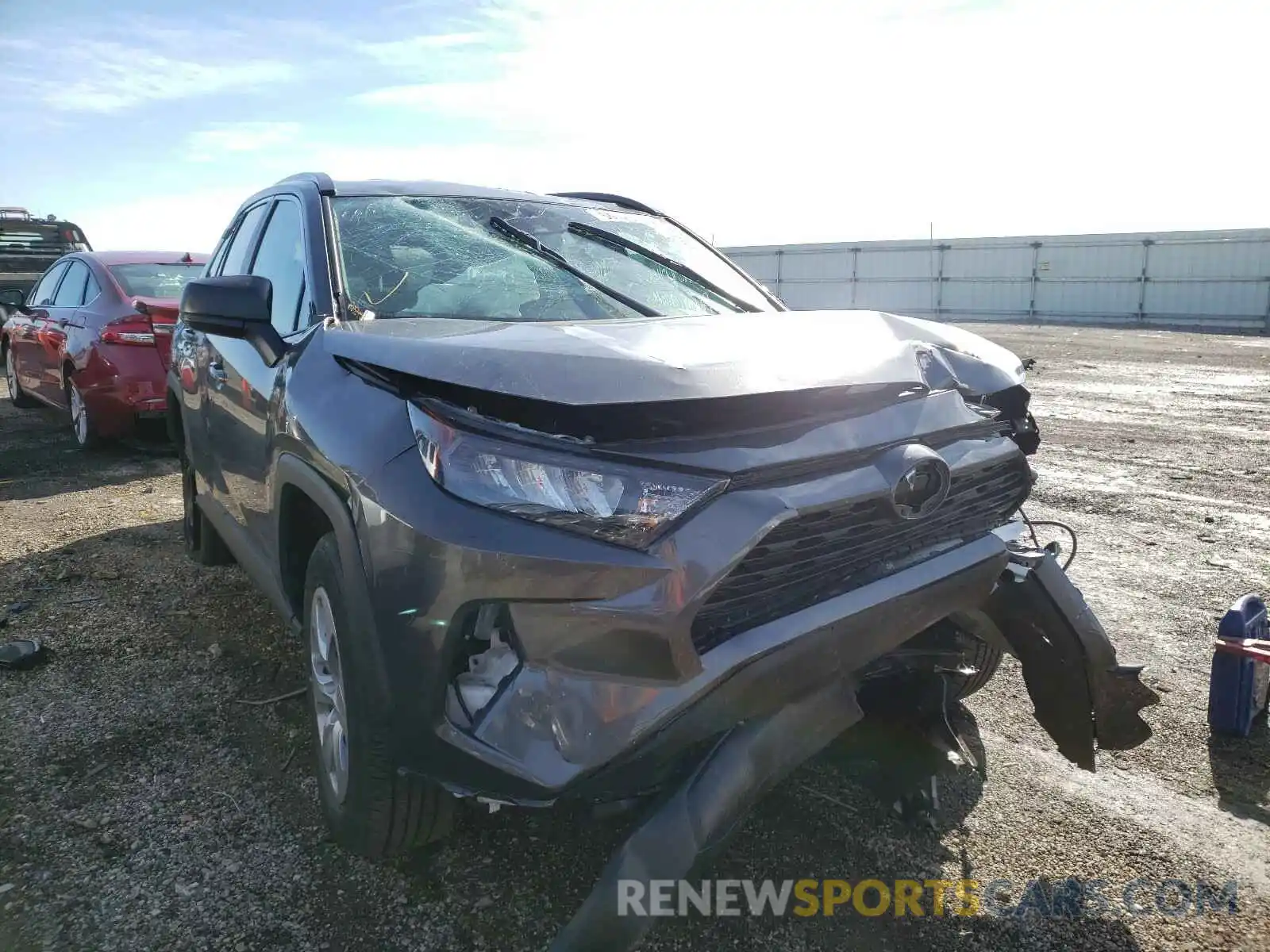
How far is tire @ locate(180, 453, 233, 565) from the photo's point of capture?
442cm

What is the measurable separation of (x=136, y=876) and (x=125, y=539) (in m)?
3.54

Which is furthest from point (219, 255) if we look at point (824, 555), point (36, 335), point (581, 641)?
point (36, 335)

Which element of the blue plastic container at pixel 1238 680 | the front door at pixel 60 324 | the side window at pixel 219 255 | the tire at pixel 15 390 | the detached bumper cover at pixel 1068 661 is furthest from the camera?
the tire at pixel 15 390

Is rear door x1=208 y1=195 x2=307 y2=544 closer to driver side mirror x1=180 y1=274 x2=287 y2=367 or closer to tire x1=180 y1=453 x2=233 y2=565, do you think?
driver side mirror x1=180 y1=274 x2=287 y2=367

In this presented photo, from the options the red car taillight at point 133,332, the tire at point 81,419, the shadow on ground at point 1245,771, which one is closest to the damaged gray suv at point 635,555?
the shadow on ground at point 1245,771

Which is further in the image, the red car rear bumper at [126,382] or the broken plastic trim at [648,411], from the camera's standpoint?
the red car rear bumper at [126,382]

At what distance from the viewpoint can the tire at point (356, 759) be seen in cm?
210

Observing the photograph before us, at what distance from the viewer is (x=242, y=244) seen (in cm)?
402

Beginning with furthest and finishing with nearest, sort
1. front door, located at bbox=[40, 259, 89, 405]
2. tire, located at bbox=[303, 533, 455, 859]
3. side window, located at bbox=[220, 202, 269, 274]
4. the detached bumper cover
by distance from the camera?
1. front door, located at bbox=[40, 259, 89, 405]
2. side window, located at bbox=[220, 202, 269, 274]
3. the detached bumper cover
4. tire, located at bbox=[303, 533, 455, 859]

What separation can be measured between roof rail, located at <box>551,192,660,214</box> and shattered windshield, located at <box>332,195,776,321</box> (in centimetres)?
42

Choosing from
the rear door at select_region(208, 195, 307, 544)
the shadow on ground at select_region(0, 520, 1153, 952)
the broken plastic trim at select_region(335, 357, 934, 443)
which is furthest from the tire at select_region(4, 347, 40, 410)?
the broken plastic trim at select_region(335, 357, 934, 443)

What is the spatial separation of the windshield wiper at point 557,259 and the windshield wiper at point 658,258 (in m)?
0.24

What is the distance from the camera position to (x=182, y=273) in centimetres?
780

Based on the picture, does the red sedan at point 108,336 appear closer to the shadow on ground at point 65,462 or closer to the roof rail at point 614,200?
the shadow on ground at point 65,462
